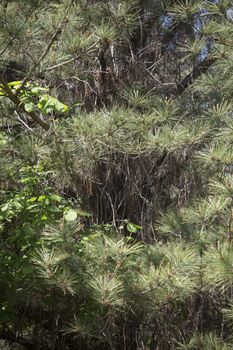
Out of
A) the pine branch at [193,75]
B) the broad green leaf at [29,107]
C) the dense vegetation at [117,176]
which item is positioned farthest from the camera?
the pine branch at [193,75]

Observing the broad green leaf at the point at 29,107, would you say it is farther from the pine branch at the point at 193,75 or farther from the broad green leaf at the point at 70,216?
the pine branch at the point at 193,75

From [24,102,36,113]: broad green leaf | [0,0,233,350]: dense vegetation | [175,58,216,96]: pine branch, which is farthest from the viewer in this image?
[175,58,216,96]: pine branch

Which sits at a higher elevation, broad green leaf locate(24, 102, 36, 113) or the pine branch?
broad green leaf locate(24, 102, 36, 113)

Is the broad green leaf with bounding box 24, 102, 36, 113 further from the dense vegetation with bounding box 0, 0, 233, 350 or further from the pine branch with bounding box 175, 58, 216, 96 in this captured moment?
the pine branch with bounding box 175, 58, 216, 96

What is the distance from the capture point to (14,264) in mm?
2617

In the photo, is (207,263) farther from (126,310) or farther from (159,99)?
(159,99)

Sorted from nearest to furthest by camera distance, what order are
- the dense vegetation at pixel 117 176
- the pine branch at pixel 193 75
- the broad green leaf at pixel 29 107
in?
the dense vegetation at pixel 117 176 < the broad green leaf at pixel 29 107 < the pine branch at pixel 193 75

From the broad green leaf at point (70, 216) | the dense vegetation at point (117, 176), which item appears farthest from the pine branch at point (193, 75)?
the broad green leaf at point (70, 216)

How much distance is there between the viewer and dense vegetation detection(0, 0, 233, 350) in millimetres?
2354

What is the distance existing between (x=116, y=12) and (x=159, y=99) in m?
0.50

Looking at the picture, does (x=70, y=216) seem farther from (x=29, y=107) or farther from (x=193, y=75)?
(x=193, y=75)

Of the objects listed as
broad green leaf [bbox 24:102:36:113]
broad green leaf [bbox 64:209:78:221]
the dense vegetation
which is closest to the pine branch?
the dense vegetation

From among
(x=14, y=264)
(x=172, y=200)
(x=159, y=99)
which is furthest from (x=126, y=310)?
(x=159, y=99)

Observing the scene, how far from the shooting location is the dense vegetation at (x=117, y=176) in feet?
7.72
